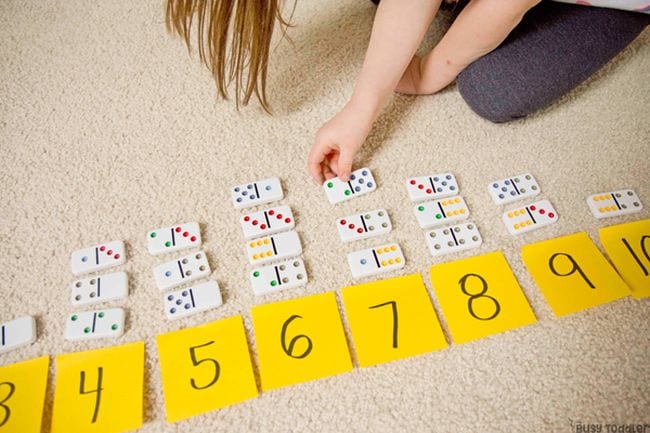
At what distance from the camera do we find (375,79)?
0.70 m

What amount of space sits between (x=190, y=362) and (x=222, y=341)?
0.14 ft

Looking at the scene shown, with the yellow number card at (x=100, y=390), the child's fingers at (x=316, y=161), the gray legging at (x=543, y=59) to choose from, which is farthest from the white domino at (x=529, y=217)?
the yellow number card at (x=100, y=390)

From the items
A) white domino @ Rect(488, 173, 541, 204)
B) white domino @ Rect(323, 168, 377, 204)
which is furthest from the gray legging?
white domino @ Rect(323, 168, 377, 204)

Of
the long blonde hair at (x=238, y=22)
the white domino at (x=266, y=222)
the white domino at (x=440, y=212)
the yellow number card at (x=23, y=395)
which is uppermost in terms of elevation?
the long blonde hair at (x=238, y=22)

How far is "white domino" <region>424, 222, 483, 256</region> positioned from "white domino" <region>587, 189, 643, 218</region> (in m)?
0.19

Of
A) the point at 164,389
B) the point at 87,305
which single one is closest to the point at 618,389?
the point at 164,389

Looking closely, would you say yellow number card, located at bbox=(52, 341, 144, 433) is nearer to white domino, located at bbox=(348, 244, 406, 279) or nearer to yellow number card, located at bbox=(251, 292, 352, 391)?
yellow number card, located at bbox=(251, 292, 352, 391)

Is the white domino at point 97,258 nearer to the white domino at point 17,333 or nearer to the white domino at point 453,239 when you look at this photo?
the white domino at point 17,333

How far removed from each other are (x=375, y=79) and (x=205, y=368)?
45 cm

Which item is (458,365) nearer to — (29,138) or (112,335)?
(112,335)

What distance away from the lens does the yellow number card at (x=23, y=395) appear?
53 centimetres

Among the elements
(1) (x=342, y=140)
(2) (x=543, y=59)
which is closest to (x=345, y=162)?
(1) (x=342, y=140)

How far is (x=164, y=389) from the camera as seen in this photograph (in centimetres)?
56

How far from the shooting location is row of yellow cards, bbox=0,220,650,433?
1.81ft
